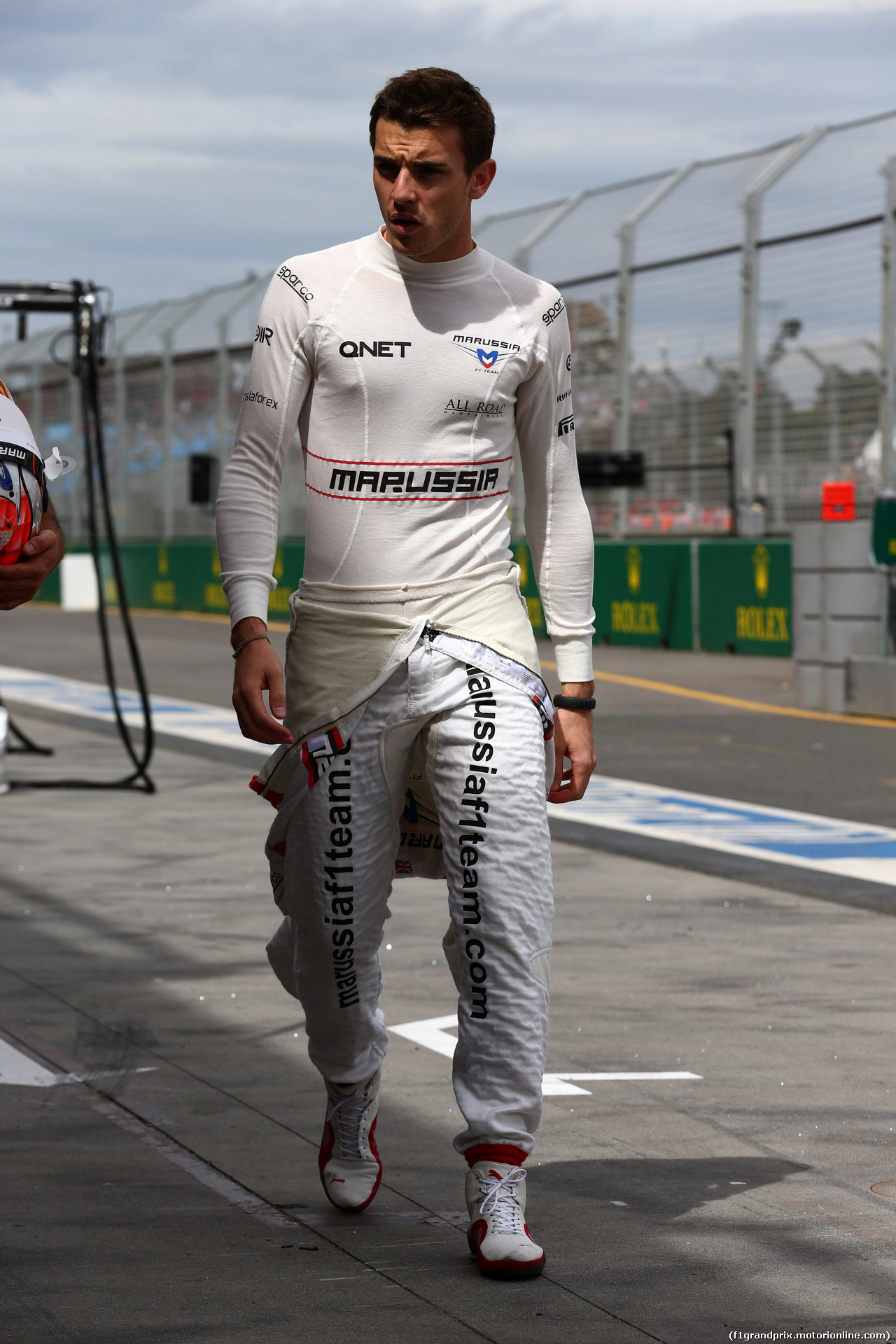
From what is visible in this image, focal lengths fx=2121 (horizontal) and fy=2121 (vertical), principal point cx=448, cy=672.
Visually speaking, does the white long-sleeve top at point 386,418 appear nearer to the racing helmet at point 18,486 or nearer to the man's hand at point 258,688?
the man's hand at point 258,688

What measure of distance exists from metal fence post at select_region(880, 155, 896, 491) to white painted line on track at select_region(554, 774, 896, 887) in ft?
33.0

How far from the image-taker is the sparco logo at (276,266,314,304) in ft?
12.5

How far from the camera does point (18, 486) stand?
376 cm

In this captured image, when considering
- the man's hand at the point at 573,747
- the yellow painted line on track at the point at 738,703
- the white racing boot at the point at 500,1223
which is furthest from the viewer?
the yellow painted line on track at the point at 738,703

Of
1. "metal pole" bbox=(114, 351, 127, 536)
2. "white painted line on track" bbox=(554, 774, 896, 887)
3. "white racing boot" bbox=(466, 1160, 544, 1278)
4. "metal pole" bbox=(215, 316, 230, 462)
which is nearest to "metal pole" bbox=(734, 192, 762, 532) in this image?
"white painted line on track" bbox=(554, 774, 896, 887)

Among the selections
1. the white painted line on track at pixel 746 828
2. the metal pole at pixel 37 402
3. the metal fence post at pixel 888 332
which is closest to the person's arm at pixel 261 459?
the white painted line on track at pixel 746 828

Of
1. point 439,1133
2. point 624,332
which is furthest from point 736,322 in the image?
point 439,1133

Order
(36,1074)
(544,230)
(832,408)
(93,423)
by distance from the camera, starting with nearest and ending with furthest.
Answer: (36,1074), (93,423), (832,408), (544,230)

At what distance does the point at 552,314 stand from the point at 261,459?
0.61 meters

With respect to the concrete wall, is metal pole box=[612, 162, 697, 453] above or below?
above

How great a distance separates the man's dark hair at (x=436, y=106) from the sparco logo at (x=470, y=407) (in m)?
0.41

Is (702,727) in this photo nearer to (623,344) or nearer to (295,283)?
(295,283)

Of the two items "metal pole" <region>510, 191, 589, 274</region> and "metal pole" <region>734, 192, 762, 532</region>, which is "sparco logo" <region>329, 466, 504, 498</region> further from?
"metal pole" <region>510, 191, 589, 274</region>

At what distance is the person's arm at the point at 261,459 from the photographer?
3.80 m
